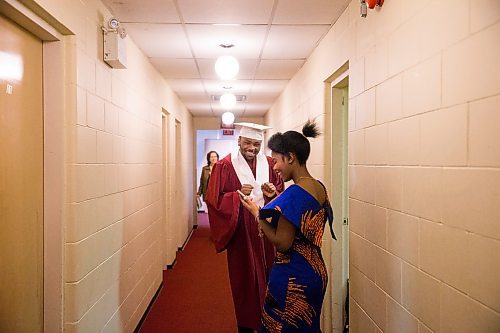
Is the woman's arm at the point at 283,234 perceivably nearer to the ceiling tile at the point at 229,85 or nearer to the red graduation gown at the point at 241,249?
the red graduation gown at the point at 241,249

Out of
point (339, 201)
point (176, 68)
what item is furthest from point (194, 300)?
point (176, 68)

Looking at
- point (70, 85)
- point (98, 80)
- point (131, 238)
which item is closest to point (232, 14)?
point (98, 80)

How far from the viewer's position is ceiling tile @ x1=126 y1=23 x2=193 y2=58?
3.23 meters

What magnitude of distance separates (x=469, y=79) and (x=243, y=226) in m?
2.16

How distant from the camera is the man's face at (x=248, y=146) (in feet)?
10.8

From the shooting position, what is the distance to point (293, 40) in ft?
11.9

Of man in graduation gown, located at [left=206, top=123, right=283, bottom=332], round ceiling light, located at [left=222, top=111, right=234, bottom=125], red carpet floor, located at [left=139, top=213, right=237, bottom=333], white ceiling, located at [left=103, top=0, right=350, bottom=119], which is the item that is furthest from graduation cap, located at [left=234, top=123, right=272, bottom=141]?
round ceiling light, located at [left=222, top=111, right=234, bottom=125]

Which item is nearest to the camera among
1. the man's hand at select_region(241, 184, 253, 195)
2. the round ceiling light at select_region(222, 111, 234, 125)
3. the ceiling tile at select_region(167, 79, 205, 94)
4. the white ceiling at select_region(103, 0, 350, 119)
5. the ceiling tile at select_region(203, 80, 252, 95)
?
the white ceiling at select_region(103, 0, 350, 119)

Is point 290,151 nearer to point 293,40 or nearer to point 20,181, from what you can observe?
point 20,181

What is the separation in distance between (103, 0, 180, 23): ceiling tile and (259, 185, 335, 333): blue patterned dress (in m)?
1.47

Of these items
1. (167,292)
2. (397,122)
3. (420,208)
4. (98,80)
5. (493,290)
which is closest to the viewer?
(493,290)

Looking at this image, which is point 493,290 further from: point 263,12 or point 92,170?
point 263,12

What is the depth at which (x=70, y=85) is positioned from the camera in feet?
7.11

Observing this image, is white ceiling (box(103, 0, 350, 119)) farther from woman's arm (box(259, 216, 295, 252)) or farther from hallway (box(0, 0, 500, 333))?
woman's arm (box(259, 216, 295, 252))
